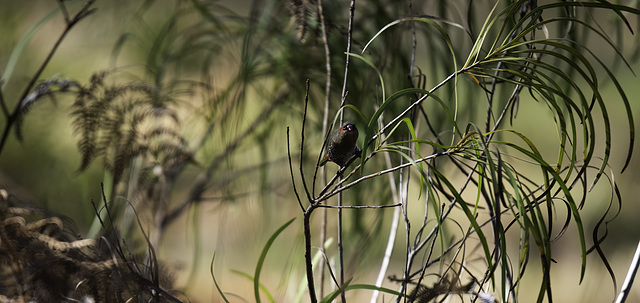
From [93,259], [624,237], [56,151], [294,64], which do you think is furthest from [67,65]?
[624,237]

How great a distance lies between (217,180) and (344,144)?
64 centimetres

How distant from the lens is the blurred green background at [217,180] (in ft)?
2.20

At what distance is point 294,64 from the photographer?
64 centimetres

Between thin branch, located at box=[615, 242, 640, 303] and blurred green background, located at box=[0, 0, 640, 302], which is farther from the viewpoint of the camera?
blurred green background, located at box=[0, 0, 640, 302]

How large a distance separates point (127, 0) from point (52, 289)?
656 millimetres

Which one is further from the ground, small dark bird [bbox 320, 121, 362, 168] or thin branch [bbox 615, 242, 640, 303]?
small dark bird [bbox 320, 121, 362, 168]

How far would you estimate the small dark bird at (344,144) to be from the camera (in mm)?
257

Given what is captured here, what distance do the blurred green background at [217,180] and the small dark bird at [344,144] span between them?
0.15 m

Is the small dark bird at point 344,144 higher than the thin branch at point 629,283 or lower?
higher

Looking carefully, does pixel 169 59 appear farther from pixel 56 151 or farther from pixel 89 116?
pixel 56 151

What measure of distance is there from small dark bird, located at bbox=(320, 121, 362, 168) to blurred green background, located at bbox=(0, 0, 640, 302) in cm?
15

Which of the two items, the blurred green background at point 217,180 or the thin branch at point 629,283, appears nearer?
the thin branch at point 629,283

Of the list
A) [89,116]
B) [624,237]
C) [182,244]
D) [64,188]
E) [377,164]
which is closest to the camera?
[89,116]

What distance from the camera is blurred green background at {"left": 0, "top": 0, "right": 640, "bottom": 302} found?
67cm
